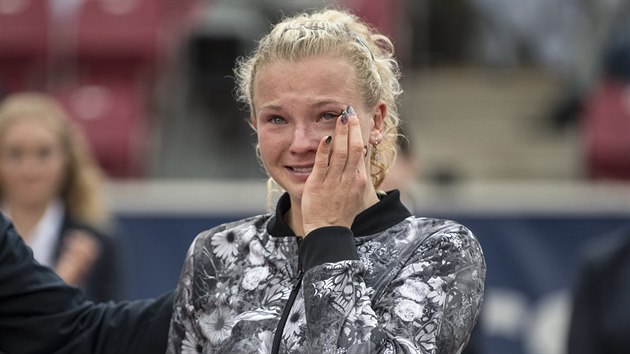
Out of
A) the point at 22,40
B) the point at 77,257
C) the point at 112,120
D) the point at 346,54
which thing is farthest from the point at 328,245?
the point at 22,40

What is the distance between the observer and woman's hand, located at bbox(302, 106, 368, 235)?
2.09 m

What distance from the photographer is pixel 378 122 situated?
7.31 ft

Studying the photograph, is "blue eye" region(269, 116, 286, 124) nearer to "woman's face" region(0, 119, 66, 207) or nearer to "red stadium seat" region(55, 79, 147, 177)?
"woman's face" region(0, 119, 66, 207)

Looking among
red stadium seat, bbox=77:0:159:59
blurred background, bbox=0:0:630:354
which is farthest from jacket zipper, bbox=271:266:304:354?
red stadium seat, bbox=77:0:159:59

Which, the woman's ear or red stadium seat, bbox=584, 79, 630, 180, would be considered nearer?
the woman's ear

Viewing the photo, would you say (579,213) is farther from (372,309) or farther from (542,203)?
(372,309)

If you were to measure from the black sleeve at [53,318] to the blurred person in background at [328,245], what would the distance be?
0.19 metres

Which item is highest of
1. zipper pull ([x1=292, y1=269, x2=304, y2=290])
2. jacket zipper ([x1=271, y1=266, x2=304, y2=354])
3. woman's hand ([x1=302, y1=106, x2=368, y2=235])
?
woman's hand ([x1=302, y1=106, x2=368, y2=235])

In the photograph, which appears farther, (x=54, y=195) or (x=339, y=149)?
(x=54, y=195)

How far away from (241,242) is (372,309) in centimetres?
33

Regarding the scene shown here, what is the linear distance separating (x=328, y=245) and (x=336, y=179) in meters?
0.11

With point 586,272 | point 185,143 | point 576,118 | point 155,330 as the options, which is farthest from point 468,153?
point 155,330

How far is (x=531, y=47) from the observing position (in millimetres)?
8883

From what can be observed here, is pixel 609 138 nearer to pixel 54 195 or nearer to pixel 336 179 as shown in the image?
pixel 54 195
